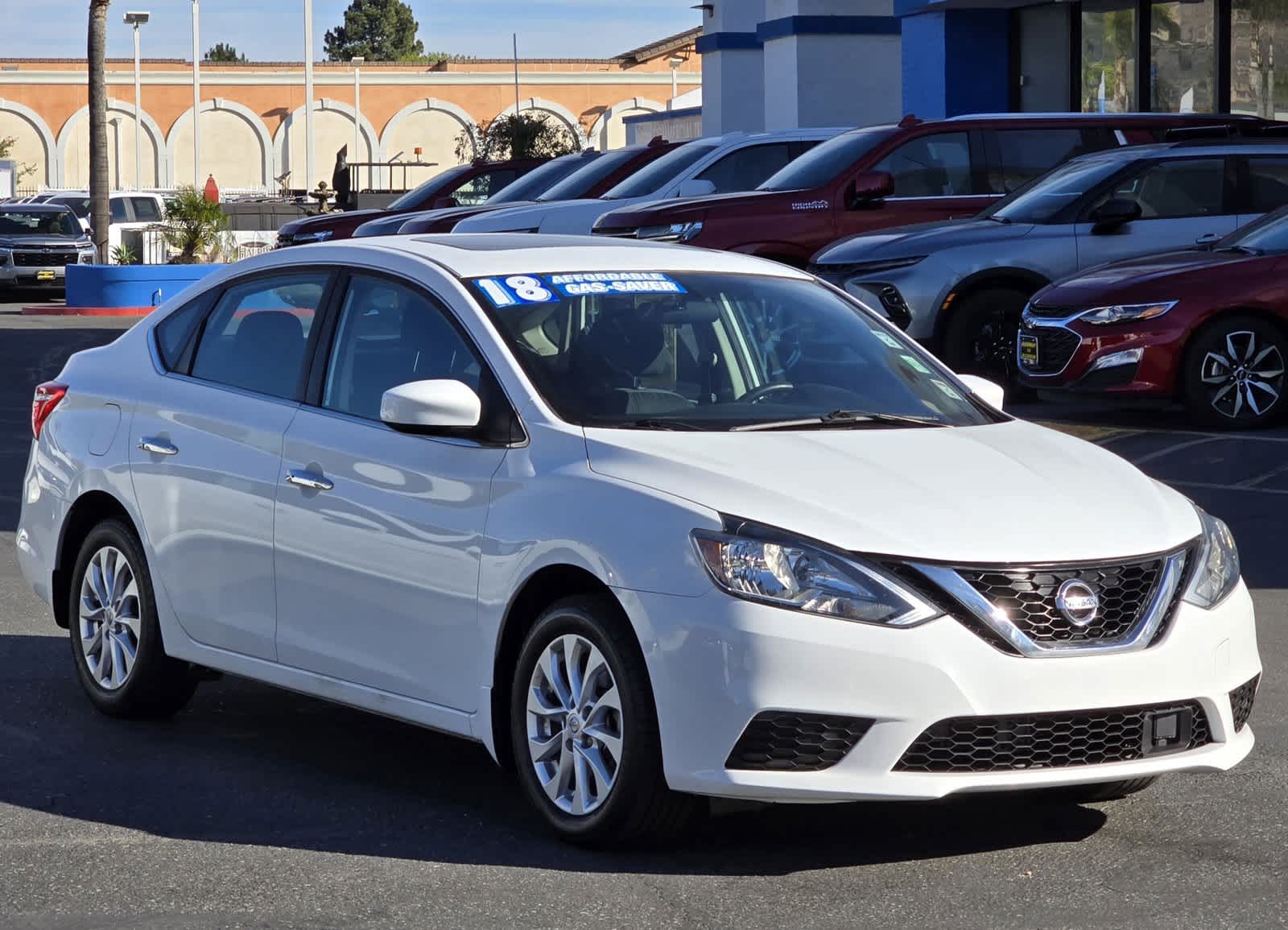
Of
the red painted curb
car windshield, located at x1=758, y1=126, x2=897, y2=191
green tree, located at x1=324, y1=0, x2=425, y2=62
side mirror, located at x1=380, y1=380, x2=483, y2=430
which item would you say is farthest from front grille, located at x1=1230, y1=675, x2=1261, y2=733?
green tree, located at x1=324, y1=0, x2=425, y2=62

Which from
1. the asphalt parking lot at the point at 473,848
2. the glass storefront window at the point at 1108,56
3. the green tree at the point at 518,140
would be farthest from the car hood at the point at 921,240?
the green tree at the point at 518,140

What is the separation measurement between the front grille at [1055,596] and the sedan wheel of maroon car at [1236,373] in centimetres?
896

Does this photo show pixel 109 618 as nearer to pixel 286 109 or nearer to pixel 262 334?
pixel 262 334

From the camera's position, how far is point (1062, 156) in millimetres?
17812

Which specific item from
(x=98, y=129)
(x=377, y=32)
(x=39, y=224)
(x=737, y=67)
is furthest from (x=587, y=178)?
(x=377, y=32)

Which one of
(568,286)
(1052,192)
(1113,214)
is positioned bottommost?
(568,286)

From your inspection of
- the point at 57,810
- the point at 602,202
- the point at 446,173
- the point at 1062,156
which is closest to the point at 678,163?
the point at 602,202

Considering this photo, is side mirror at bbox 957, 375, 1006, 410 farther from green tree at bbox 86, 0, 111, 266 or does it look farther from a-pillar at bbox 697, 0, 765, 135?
a-pillar at bbox 697, 0, 765, 135

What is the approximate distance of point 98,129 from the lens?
3275 cm

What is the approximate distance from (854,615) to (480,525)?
1.12 meters

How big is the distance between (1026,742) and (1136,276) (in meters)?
9.42

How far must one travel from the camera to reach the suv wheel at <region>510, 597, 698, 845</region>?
5.09 metres

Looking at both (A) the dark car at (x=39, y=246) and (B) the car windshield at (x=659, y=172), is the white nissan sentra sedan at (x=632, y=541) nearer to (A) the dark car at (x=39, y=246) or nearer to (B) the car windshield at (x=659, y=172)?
(B) the car windshield at (x=659, y=172)

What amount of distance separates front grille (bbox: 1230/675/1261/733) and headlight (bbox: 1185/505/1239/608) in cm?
24
